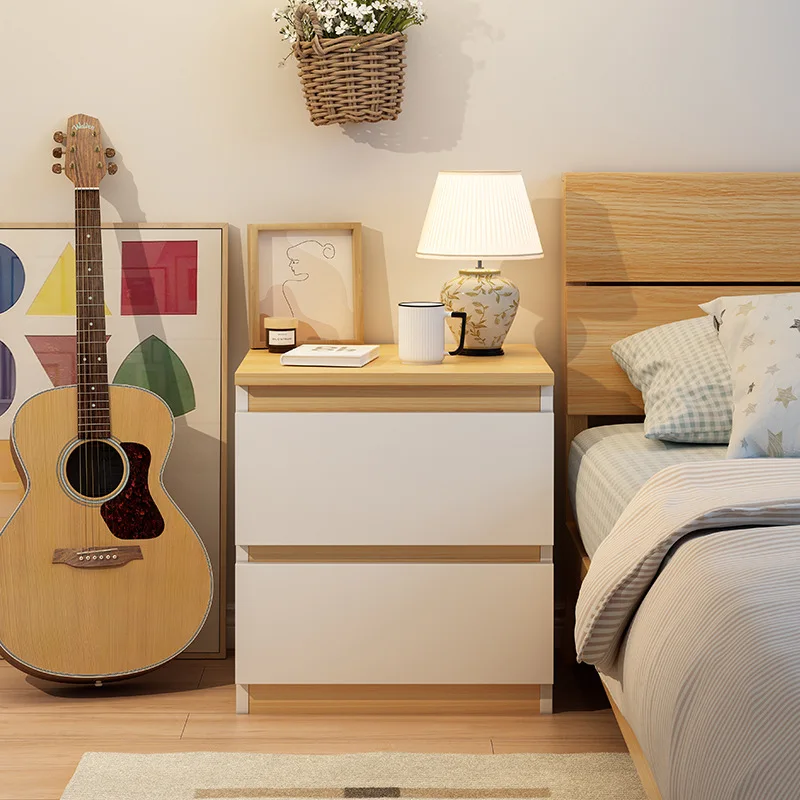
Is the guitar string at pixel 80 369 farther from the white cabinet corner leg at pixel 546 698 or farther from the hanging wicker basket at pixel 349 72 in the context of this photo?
the white cabinet corner leg at pixel 546 698

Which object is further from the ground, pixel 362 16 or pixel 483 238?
pixel 362 16

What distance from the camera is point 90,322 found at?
2312mm

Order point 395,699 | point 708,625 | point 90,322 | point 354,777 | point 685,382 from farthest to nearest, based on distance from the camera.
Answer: point 90,322 < point 395,699 < point 685,382 < point 354,777 < point 708,625

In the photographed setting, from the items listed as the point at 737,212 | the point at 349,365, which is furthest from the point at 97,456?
the point at 737,212

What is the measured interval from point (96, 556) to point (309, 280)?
0.83 meters

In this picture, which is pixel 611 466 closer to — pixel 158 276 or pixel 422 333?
pixel 422 333

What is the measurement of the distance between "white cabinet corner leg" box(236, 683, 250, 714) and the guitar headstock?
1193 millimetres

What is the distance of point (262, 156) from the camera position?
8.14ft

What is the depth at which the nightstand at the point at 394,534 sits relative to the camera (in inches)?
83.7

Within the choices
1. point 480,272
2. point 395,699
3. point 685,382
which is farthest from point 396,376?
point 395,699

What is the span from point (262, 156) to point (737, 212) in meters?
1.16

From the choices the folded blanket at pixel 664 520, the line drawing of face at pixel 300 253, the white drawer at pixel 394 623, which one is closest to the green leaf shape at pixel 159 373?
the line drawing of face at pixel 300 253

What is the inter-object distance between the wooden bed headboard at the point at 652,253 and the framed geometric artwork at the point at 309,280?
52 cm

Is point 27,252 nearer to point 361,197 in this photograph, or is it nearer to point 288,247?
point 288,247
